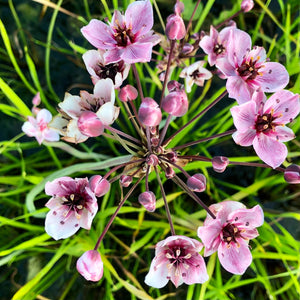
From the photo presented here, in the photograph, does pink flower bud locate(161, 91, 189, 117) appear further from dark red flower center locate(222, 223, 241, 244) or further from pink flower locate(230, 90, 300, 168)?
dark red flower center locate(222, 223, 241, 244)

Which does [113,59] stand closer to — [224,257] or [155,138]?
[155,138]

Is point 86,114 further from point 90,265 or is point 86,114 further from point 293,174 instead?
point 293,174

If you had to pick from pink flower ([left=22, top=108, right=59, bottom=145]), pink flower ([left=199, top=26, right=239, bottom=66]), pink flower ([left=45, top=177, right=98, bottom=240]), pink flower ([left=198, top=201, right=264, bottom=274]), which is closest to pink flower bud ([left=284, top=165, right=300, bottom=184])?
pink flower ([left=198, top=201, right=264, bottom=274])

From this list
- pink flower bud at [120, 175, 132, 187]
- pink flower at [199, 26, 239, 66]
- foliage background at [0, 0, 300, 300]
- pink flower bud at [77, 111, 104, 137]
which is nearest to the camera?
pink flower bud at [77, 111, 104, 137]

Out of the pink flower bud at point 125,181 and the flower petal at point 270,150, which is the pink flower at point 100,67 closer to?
the pink flower bud at point 125,181

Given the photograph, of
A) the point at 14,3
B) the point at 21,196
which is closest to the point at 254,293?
the point at 21,196

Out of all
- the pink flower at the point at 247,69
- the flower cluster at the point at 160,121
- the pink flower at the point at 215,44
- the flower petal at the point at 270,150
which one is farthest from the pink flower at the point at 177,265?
the pink flower at the point at 215,44
